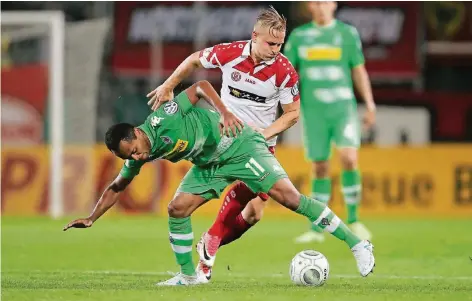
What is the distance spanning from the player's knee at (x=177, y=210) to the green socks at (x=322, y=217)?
0.72 metres

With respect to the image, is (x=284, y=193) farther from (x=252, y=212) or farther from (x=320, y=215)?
(x=252, y=212)

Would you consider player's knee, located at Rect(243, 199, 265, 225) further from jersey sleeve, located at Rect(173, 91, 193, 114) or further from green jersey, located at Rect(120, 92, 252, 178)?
jersey sleeve, located at Rect(173, 91, 193, 114)

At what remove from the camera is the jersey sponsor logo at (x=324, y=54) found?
11695 mm

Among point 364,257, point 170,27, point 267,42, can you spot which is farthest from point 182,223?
point 170,27

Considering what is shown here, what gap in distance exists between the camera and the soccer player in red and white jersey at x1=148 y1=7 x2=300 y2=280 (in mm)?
7980

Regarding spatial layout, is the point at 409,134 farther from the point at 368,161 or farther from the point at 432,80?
the point at 368,161

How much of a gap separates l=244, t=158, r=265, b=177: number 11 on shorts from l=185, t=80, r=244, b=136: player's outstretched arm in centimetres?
22

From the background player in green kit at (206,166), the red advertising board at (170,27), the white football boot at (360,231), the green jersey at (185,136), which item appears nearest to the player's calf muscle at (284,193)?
the background player in green kit at (206,166)

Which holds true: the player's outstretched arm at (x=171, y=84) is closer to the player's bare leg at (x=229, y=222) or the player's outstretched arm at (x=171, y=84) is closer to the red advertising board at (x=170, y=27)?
the player's bare leg at (x=229, y=222)

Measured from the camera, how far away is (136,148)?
7.39 metres

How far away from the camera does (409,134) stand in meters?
21.3

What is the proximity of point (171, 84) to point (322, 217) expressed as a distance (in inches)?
53.5

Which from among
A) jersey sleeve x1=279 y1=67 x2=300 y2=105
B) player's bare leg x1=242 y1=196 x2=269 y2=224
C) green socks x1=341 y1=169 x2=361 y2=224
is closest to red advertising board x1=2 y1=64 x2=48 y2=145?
green socks x1=341 y1=169 x2=361 y2=224

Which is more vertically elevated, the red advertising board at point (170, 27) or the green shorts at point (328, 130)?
the green shorts at point (328, 130)
